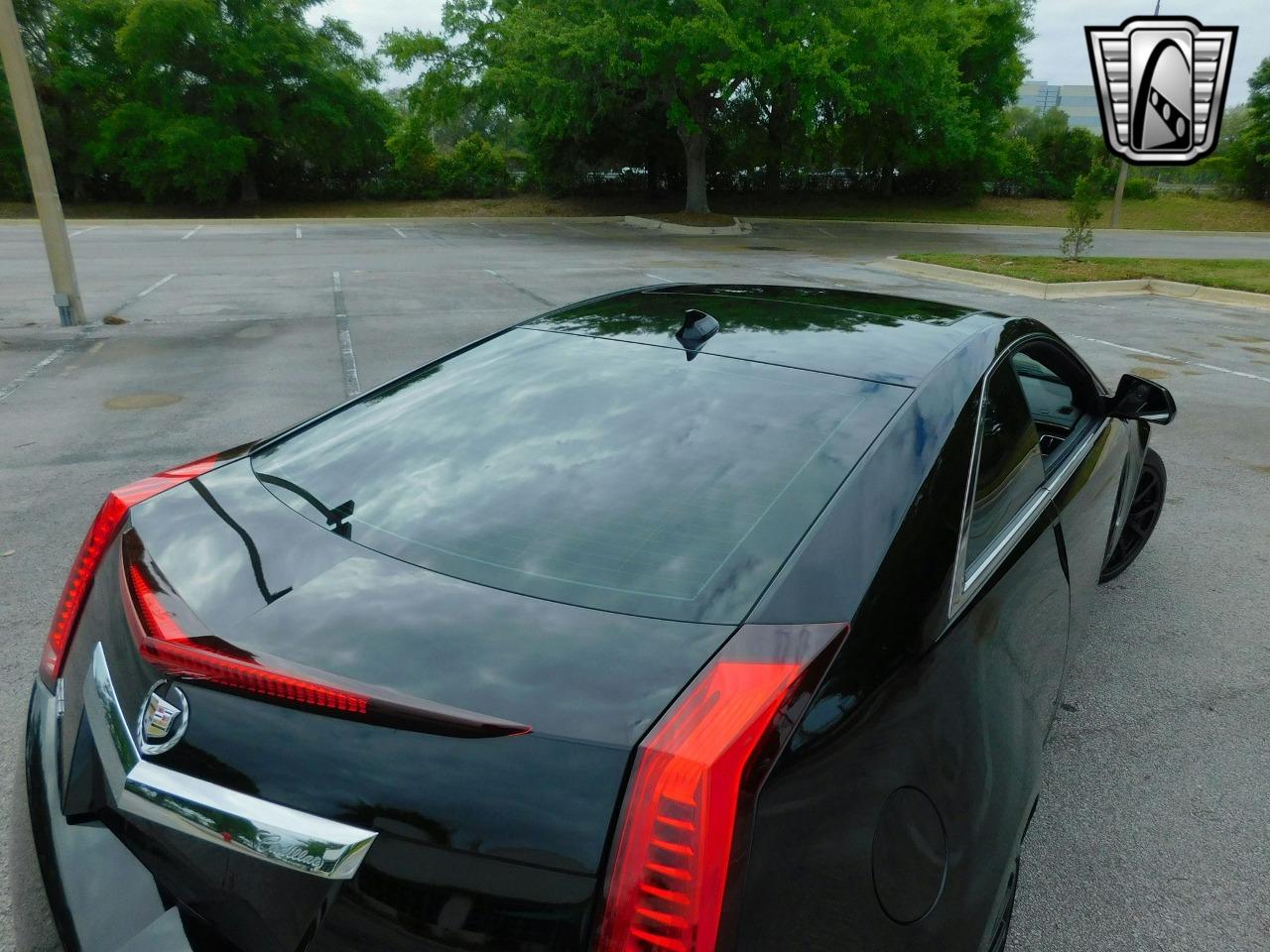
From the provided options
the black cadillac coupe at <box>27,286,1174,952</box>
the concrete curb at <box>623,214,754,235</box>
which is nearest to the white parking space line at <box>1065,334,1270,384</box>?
the black cadillac coupe at <box>27,286,1174,952</box>

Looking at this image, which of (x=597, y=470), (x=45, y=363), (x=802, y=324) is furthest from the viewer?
(x=45, y=363)

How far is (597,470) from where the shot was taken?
2.10 meters

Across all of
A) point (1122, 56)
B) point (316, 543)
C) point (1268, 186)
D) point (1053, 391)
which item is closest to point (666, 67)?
point (1122, 56)

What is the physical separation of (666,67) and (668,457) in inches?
1096

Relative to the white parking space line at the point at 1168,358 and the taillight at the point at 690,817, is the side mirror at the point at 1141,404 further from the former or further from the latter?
the white parking space line at the point at 1168,358

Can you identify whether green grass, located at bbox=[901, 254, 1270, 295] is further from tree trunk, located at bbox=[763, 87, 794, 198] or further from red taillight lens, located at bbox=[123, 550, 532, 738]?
red taillight lens, located at bbox=[123, 550, 532, 738]

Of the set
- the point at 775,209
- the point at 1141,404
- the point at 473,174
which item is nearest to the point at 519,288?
the point at 1141,404

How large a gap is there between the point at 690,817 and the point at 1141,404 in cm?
265

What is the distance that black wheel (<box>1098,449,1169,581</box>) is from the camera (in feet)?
14.1

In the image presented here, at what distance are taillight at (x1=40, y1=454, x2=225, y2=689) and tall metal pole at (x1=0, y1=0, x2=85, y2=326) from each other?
9.34m

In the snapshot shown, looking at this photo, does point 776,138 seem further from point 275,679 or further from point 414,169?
point 275,679

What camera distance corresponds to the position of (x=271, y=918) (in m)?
1.30

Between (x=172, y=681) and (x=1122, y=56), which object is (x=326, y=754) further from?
(x=1122, y=56)

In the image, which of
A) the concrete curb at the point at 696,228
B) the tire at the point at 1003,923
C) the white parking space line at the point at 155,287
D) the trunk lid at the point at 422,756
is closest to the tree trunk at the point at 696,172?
the concrete curb at the point at 696,228
